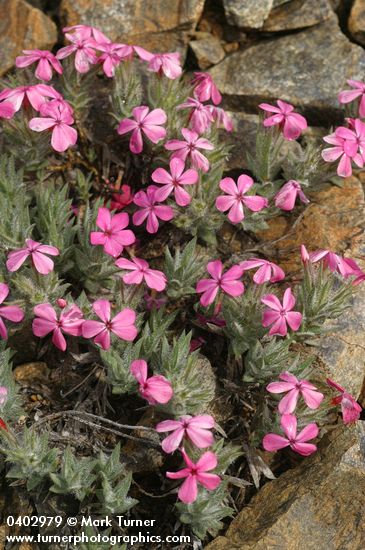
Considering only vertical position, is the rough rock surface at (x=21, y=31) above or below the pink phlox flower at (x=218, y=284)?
above

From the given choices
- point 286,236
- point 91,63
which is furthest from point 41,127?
point 286,236

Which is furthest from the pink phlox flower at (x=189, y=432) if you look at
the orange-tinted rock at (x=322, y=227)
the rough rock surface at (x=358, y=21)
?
the rough rock surface at (x=358, y=21)

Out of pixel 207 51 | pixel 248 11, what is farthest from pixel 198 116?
pixel 248 11

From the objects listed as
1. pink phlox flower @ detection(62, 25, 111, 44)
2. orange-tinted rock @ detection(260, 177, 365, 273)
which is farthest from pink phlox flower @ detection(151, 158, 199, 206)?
pink phlox flower @ detection(62, 25, 111, 44)

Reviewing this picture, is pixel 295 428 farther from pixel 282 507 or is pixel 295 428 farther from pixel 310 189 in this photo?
pixel 310 189

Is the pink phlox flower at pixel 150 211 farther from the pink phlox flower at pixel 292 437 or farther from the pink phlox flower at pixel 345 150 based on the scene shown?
the pink phlox flower at pixel 292 437

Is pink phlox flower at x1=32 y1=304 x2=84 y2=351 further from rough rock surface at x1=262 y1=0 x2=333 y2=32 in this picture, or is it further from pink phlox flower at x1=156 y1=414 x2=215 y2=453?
rough rock surface at x1=262 y1=0 x2=333 y2=32
